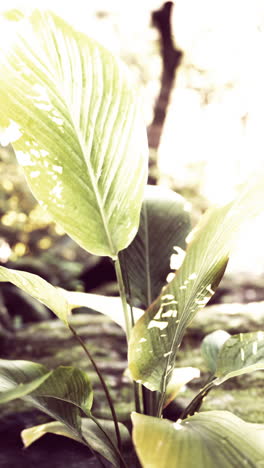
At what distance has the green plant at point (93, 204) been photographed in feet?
2.59

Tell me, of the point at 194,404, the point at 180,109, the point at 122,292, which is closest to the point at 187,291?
the point at 122,292

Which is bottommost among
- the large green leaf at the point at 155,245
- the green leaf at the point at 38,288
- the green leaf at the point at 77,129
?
the large green leaf at the point at 155,245

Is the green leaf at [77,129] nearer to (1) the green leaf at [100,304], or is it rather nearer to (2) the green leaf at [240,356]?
(1) the green leaf at [100,304]

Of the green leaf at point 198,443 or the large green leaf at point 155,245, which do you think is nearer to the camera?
the green leaf at point 198,443

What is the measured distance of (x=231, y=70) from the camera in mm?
5000

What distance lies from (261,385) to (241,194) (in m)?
1.25

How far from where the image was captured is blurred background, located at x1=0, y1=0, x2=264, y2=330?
4.49 meters

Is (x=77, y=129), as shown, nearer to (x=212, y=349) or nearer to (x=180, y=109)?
(x=212, y=349)

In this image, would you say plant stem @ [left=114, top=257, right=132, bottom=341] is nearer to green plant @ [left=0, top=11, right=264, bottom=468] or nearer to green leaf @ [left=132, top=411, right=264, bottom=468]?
green plant @ [left=0, top=11, right=264, bottom=468]

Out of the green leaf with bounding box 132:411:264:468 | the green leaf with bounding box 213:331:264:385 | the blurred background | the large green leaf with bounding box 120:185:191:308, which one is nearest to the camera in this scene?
the green leaf with bounding box 132:411:264:468

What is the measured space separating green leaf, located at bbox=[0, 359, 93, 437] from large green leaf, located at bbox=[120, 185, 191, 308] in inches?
13.0

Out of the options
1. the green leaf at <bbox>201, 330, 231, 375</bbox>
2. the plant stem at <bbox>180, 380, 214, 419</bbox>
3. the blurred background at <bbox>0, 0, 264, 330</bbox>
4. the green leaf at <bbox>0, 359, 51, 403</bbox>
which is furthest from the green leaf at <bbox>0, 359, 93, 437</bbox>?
the blurred background at <bbox>0, 0, 264, 330</bbox>

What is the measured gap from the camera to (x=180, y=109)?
5.64m

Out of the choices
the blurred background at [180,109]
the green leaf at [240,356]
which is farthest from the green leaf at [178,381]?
the blurred background at [180,109]
